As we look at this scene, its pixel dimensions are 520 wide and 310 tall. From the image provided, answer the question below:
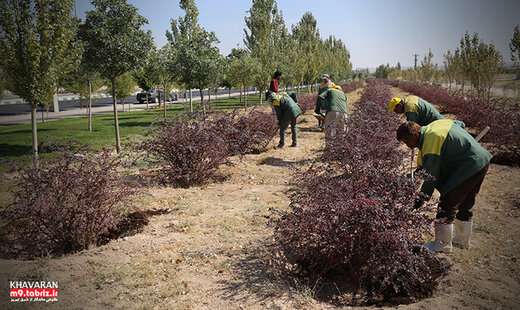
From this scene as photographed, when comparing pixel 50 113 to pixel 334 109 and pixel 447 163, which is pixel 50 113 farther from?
pixel 447 163

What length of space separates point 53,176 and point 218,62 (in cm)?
1287

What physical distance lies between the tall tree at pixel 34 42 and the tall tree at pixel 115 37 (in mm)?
1881

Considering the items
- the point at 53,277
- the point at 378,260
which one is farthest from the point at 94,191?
the point at 378,260

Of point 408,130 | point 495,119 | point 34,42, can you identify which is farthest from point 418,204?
point 34,42

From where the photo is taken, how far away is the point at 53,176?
4395 mm

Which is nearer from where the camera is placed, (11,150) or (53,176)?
(53,176)

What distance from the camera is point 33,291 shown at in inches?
133

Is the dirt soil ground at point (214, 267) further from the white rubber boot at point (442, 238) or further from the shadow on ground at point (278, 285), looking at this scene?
the white rubber boot at point (442, 238)

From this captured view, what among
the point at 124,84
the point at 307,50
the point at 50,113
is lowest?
the point at 50,113

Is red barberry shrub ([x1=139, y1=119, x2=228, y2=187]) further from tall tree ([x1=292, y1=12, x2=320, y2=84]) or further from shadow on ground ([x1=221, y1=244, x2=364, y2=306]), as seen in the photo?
tall tree ([x1=292, y1=12, x2=320, y2=84])

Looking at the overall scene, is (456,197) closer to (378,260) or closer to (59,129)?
(378,260)

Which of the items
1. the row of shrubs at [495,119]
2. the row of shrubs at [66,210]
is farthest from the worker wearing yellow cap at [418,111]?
the row of shrubs at [66,210]

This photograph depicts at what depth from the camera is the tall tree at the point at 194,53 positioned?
51.6 ft

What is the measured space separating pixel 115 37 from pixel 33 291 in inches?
340
